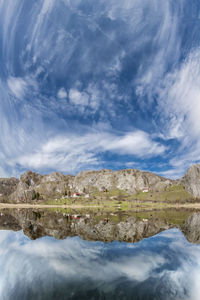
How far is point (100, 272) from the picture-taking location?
726 inches

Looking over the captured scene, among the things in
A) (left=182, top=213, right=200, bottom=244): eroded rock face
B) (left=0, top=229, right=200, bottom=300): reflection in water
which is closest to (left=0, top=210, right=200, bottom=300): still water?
(left=0, top=229, right=200, bottom=300): reflection in water

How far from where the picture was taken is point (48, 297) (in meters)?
14.1

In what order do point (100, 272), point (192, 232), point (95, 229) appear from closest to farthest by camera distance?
point (100, 272), point (192, 232), point (95, 229)

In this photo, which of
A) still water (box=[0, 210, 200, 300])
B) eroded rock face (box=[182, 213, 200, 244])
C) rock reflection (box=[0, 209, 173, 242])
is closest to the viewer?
still water (box=[0, 210, 200, 300])

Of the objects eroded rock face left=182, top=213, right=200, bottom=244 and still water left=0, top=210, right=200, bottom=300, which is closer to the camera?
still water left=0, top=210, right=200, bottom=300

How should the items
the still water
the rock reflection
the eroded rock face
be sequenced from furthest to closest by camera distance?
1. the rock reflection
2. the eroded rock face
3. the still water

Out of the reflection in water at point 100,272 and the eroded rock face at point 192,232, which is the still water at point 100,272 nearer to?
the reflection in water at point 100,272

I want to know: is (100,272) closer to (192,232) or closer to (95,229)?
(95,229)

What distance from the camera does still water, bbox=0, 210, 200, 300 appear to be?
14672mm

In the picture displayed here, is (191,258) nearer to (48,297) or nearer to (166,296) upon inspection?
(166,296)

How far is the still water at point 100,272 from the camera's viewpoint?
48.1 feet

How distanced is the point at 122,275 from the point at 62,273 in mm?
6293

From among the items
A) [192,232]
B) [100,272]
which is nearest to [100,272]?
[100,272]

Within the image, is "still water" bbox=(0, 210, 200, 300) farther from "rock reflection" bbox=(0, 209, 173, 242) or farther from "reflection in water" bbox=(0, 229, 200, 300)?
"rock reflection" bbox=(0, 209, 173, 242)
